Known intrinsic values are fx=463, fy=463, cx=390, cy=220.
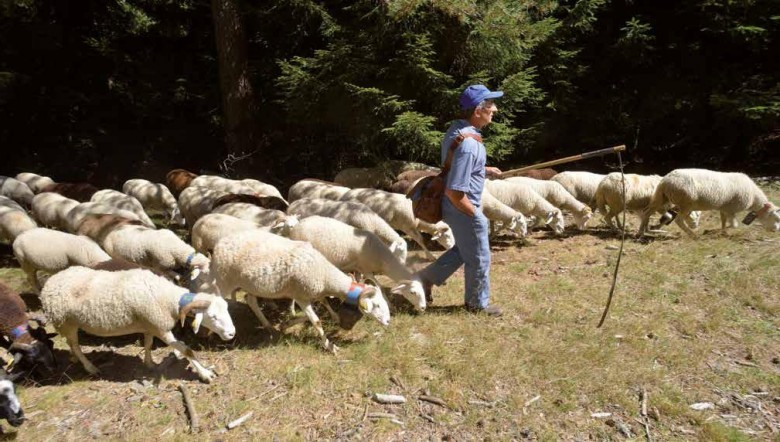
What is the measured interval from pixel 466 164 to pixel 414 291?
1.66 meters

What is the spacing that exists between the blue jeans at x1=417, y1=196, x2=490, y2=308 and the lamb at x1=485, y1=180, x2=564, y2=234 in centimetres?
402

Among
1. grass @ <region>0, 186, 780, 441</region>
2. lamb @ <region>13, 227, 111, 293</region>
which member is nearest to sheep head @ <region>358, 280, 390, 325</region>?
grass @ <region>0, 186, 780, 441</region>

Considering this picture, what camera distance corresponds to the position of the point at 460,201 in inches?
196

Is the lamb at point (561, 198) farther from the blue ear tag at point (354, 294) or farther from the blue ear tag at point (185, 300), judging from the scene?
the blue ear tag at point (185, 300)

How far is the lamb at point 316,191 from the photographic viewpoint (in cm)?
944

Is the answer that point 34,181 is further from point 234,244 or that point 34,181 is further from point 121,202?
point 234,244

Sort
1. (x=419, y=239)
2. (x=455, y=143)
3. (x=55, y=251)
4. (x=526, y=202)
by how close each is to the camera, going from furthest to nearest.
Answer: (x=526, y=202) → (x=419, y=239) → (x=55, y=251) → (x=455, y=143)

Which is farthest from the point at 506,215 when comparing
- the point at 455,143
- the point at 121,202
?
the point at 121,202

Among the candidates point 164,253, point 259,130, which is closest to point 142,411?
point 164,253

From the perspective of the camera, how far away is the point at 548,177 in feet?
38.6

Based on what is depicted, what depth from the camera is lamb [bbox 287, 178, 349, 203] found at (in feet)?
31.0

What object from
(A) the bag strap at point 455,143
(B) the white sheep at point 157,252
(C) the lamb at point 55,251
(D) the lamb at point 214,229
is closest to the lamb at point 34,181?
(C) the lamb at point 55,251

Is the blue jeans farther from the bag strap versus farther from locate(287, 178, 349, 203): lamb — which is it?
locate(287, 178, 349, 203): lamb

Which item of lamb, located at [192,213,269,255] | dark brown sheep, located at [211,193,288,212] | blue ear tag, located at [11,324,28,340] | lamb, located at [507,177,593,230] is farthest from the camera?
lamb, located at [507,177,593,230]
